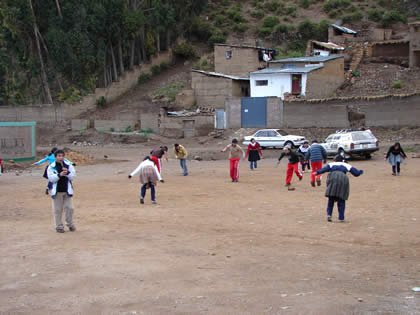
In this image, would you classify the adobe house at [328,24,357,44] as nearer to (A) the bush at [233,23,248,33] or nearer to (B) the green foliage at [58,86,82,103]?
(A) the bush at [233,23,248,33]

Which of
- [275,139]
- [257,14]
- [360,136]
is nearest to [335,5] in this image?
[257,14]

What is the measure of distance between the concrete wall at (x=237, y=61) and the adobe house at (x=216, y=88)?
372 cm

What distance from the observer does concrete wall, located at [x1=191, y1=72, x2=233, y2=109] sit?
44500 millimetres

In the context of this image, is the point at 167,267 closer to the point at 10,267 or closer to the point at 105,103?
the point at 10,267

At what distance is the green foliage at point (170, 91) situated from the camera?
49.5m

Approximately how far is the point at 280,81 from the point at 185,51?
18744 millimetres

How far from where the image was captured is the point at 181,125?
41969mm

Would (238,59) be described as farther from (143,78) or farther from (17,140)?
(17,140)

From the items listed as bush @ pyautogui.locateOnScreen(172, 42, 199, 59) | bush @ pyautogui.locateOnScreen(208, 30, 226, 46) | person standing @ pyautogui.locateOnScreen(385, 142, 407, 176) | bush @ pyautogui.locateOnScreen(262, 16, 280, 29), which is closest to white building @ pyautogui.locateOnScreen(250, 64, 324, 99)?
bush @ pyautogui.locateOnScreen(172, 42, 199, 59)

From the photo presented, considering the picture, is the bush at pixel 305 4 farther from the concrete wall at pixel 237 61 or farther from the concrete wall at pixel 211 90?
the concrete wall at pixel 211 90

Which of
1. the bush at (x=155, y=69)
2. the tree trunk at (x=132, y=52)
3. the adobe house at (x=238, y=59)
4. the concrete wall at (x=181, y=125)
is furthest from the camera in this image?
the bush at (x=155, y=69)

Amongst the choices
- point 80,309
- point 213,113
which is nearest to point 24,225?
point 80,309

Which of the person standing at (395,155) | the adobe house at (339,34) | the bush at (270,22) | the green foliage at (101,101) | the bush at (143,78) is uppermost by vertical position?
the bush at (270,22)

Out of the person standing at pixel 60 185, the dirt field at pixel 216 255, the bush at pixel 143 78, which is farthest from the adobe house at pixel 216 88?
the person standing at pixel 60 185
